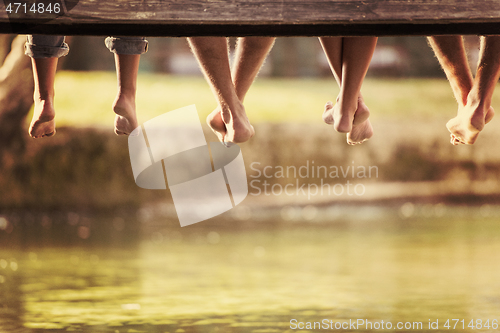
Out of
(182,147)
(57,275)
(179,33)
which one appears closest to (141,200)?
(182,147)

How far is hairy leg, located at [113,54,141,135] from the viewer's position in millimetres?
2726

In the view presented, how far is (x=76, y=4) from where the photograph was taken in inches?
77.5

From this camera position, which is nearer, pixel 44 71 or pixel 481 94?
pixel 481 94

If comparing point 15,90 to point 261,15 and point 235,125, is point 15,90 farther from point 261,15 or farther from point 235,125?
point 261,15

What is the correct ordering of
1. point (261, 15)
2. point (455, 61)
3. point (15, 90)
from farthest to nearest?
point (15, 90), point (455, 61), point (261, 15)

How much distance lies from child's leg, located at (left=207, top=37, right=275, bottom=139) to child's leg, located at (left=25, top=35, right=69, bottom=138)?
65cm

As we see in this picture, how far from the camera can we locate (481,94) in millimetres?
2537

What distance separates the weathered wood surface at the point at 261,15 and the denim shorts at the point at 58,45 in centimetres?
64

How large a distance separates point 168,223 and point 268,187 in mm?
2328

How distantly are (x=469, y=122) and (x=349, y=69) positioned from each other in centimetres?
49

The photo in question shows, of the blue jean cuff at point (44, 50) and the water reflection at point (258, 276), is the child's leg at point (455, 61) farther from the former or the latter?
the water reflection at point (258, 276)

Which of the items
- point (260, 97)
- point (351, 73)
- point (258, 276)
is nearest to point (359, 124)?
point (351, 73)

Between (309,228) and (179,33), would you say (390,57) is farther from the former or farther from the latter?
(179,33)

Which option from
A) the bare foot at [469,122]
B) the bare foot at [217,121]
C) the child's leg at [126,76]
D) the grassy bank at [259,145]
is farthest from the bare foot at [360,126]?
the grassy bank at [259,145]
